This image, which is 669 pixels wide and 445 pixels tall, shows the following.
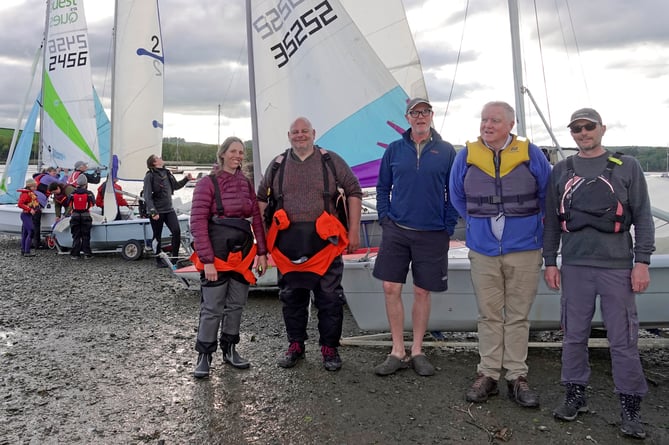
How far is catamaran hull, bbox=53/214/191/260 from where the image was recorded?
9.62 metres

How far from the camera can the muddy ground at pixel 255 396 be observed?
2773 mm

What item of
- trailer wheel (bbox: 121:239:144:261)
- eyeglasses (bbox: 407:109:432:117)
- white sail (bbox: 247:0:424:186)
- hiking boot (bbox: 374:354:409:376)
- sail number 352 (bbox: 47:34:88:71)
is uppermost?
sail number 352 (bbox: 47:34:88:71)

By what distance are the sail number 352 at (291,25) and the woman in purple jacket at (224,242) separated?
136 cm

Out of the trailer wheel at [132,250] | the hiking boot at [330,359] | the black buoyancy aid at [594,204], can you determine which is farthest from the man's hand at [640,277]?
the trailer wheel at [132,250]

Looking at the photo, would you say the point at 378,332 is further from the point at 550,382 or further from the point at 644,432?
the point at 644,432

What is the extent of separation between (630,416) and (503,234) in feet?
3.55

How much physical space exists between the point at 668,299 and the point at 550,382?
95 centimetres

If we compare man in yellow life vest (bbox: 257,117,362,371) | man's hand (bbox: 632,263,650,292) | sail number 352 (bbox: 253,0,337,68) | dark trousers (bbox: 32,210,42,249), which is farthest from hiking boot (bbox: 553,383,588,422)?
dark trousers (bbox: 32,210,42,249)

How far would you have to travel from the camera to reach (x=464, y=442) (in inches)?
106

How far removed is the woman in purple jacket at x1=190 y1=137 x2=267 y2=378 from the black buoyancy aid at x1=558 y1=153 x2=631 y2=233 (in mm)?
1866

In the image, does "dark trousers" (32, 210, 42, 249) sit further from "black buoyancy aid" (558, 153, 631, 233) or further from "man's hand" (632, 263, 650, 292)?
"man's hand" (632, 263, 650, 292)

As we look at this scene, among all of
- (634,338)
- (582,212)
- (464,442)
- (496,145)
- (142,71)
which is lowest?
(464,442)

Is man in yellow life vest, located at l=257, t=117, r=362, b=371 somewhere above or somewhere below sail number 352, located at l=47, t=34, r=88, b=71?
below

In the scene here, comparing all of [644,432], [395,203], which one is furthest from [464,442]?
[395,203]
